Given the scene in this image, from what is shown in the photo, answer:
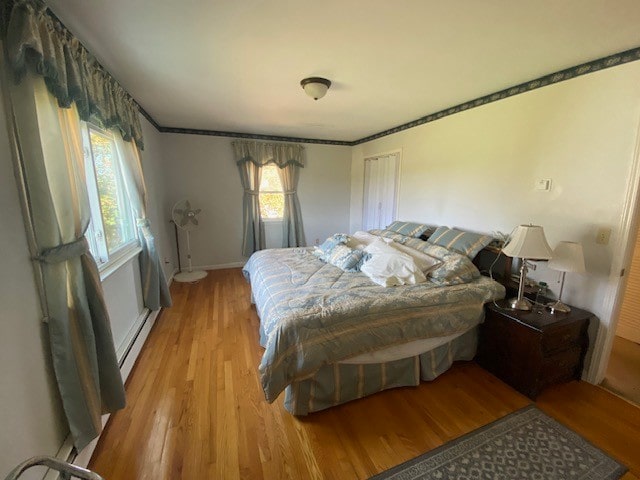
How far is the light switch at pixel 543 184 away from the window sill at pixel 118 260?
338 cm

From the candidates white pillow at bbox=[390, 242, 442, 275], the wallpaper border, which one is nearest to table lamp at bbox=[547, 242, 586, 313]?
white pillow at bbox=[390, 242, 442, 275]

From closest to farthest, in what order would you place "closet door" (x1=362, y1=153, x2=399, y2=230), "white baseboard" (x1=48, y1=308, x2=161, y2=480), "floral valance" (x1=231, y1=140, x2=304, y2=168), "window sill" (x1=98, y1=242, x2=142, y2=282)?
"white baseboard" (x1=48, y1=308, x2=161, y2=480) → "window sill" (x1=98, y1=242, x2=142, y2=282) → "closet door" (x1=362, y1=153, x2=399, y2=230) → "floral valance" (x1=231, y1=140, x2=304, y2=168)

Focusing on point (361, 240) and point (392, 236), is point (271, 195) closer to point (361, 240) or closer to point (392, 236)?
point (361, 240)

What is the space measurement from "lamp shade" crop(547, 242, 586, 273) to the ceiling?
1272mm

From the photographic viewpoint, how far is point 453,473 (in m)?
1.42

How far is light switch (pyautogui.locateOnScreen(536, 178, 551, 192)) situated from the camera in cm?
221

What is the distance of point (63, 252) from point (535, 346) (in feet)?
9.16

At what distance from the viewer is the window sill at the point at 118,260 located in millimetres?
1966

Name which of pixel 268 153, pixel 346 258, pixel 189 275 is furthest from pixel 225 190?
pixel 346 258

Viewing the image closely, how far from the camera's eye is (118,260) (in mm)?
2279

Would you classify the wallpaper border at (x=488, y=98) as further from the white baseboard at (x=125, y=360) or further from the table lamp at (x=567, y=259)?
the white baseboard at (x=125, y=360)

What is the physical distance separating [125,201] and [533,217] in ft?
12.4

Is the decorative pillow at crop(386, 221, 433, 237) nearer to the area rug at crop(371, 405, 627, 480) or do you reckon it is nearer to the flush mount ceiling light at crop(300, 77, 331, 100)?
the flush mount ceiling light at crop(300, 77, 331, 100)

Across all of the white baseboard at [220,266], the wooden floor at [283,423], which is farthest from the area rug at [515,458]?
the white baseboard at [220,266]
